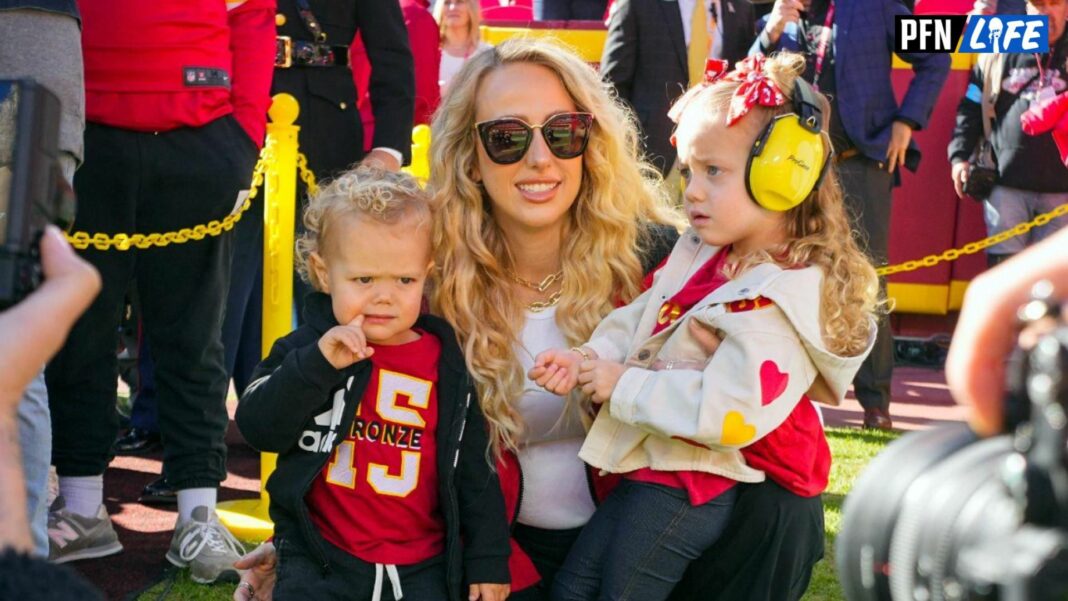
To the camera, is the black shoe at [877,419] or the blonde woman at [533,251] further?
the black shoe at [877,419]

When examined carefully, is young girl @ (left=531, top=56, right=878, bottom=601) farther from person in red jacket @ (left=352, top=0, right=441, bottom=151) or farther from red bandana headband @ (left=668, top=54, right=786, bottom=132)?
person in red jacket @ (left=352, top=0, right=441, bottom=151)

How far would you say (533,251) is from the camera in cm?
354

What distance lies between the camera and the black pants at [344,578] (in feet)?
9.89

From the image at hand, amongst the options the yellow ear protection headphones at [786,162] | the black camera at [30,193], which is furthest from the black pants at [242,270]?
the black camera at [30,193]

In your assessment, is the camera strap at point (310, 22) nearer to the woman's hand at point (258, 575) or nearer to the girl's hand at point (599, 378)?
the woman's hand at point (258, 575)

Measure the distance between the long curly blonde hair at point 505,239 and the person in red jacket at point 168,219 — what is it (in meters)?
1.07

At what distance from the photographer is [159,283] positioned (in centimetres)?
452

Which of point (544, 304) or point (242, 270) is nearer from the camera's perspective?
point (544, 304)

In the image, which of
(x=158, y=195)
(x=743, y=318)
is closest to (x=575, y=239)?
(x=743, y=318)

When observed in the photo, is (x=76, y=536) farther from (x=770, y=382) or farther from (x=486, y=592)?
(x=770, y=382)

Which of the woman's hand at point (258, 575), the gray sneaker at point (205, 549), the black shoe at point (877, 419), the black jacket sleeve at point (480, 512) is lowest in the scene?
the black shoe at point (877, 419)

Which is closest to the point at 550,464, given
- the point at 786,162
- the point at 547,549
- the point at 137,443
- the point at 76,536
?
the point at 547,549

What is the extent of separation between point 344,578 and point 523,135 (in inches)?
43.3

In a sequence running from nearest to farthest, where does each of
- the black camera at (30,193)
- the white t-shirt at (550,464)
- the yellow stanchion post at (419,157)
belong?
1. the black camera at (30,193)
2. the white t-shirt at (550,464)
3. the yellow stanchion post at (419,157)
